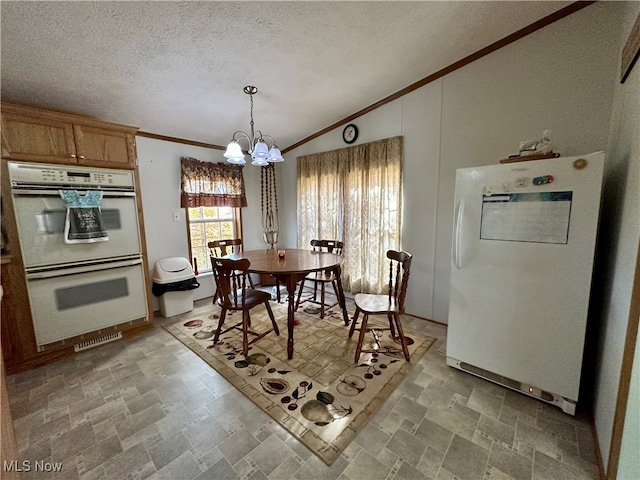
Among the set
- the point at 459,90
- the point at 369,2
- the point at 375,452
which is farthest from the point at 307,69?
the point at 375,452

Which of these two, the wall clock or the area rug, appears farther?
the wall clock

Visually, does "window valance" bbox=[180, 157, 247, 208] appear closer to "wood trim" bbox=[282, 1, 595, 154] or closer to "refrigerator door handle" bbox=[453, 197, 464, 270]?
"wood trim" bbox=[282, 1, 595, 154]

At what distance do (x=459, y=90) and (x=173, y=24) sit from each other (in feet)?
8.22

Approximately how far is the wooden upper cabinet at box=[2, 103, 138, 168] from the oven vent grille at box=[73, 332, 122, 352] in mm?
1668

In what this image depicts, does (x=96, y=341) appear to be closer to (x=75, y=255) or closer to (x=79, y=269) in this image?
(x=79, y=269)

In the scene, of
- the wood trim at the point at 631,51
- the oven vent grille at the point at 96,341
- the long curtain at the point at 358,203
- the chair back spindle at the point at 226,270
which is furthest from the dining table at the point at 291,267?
the wood trim at the point at 631,51

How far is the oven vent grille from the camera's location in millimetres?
2320

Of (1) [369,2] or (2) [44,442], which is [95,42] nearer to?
(1) [369,2]

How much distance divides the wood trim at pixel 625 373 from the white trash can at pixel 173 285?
3.60m

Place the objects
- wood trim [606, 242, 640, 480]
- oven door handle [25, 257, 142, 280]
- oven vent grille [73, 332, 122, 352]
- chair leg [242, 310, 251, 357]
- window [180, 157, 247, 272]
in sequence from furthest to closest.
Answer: window [180, 157, 247, 272]
oven vent grille [73, 332, 122, 352]
chair leg [242, 310, 251, 357]
oven door handle [25, 257, 142, 280]
wood trim [606, 242, 640, 480]

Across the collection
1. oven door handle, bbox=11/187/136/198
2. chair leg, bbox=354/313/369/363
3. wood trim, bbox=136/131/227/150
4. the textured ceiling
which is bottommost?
chair leg, bbox=354/313/369/363

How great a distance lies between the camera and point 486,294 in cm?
180

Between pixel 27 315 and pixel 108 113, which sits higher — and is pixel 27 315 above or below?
below

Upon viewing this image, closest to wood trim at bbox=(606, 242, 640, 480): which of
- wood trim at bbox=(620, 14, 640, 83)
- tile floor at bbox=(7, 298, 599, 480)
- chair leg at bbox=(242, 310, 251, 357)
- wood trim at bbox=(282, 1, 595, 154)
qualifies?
tile floor at bbox=(7, 298, 599, 480)
